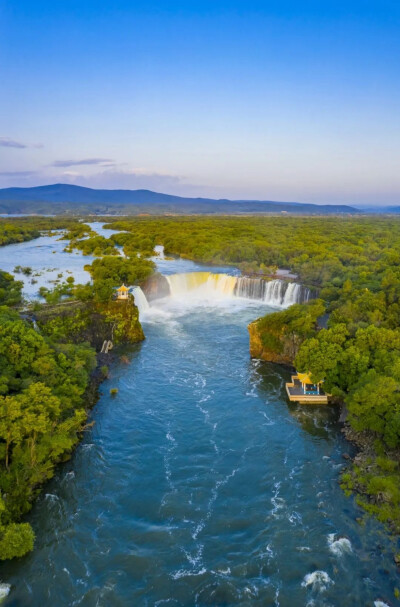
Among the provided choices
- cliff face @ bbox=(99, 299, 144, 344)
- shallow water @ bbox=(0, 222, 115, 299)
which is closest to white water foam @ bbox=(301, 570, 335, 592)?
cliff face @ bbox=(99, 299, 144, 344)

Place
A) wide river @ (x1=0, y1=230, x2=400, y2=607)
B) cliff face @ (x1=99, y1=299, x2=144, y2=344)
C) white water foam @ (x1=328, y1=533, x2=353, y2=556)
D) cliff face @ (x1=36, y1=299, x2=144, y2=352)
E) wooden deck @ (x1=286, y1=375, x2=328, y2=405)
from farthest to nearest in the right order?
cliff face @ (x1=99, y1=299, x2=144, y2=344) < cliff face @ (x1=36, y1=299, x2=144, y2=352) < wooden deck @ (x1=286, y1=375, x2=328, y2=405) < white water foam @ (x1=328, y1=533, x2=353, y2=556) < wide river @ (x1=0, y1=230, x2=400, y2=607)

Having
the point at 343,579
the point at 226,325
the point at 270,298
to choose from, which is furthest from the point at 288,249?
the point at 343,579

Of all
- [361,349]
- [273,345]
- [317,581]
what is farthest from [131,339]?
[317,581]

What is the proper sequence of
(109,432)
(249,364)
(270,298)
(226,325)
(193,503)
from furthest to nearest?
(270,298), (226,325), (249,364), (109,432), (193,503)

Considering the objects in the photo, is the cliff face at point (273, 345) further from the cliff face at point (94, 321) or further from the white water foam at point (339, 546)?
the white water foam at point (339, 546)

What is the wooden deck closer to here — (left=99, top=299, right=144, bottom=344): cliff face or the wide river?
the wide river

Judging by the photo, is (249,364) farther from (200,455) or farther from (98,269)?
(98,269)
